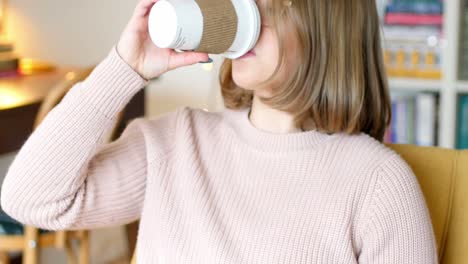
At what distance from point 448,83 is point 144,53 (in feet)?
6.14

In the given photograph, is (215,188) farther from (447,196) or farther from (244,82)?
(447,196)

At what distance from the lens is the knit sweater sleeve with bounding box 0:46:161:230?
3.86ft

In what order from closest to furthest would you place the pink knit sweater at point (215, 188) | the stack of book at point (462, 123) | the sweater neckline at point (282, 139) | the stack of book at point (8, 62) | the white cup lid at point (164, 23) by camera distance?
the white cup lid at point (164, 23) < the pink knit sweater at point (215, 188) < the sweater neckline at point (282, 139) < the stack of book at point (8, 62) < the stack of book at point (462, 123)

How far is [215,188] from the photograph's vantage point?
1215 mm

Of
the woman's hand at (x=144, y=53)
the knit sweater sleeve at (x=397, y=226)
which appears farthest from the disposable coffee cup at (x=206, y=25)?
the knit sweater sleeve at (x=397, y=226)

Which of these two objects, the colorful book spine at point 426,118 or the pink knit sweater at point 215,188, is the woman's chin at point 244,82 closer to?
the pink knit sweater at point 215,188

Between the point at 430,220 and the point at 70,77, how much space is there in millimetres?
1264

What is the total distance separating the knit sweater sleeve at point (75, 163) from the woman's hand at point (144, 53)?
0.02m

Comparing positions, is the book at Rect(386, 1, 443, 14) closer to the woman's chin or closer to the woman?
the woman

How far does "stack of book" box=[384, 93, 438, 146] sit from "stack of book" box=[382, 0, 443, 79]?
9 centimetres

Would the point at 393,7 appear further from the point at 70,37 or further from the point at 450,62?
the point at 70,37

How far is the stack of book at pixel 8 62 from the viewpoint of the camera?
2.77 meters

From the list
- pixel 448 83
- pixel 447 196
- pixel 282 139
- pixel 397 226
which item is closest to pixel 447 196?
pixel 447 196

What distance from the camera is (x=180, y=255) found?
117 centimetres
